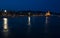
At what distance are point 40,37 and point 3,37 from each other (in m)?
2.92

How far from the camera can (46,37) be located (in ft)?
53.3

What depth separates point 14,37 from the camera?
53.3ft

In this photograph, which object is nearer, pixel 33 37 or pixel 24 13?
pixel 33 37

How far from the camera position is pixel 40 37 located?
16.3 metres

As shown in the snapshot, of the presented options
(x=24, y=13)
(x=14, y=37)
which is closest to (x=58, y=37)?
(x=14, y=37)

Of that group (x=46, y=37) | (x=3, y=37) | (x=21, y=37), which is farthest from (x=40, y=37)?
(x=3, y=37)

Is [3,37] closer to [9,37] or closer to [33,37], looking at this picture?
[9,37]

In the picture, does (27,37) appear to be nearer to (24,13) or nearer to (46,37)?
(46,37)

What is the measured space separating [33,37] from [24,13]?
169m

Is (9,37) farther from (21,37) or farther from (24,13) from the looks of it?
(24,13)

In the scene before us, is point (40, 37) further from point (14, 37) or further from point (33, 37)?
point (14, 37)

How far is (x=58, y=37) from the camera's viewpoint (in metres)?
16.4

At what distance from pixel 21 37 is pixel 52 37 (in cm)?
245

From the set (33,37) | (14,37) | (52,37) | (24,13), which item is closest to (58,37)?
(52,37)
